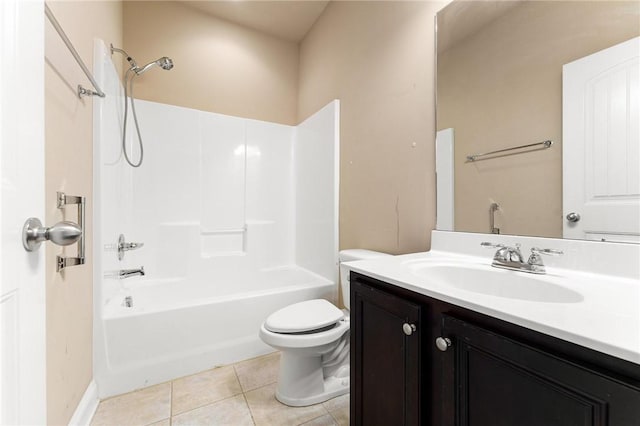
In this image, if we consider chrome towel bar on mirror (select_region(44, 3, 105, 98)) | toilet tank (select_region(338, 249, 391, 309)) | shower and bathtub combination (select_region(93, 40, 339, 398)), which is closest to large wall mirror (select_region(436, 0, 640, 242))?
toilet tank (select_region(338, 249, 391, 309))

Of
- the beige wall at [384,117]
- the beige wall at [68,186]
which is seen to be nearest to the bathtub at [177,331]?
the beige wall at [68,186]

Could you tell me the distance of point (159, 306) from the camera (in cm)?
166

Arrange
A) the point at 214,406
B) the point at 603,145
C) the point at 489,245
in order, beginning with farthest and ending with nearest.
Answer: the point at 214,406
the point at 489,245
the point at 603,145

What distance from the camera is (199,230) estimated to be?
2.43 metres

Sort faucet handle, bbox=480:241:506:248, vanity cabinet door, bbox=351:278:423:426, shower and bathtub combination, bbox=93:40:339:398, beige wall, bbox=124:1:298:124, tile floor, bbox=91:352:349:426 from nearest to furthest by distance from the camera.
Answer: vanity cabinet door, bbox=351:278:423:426, faucet handle, bbox=480:241:506:248, tile floor, bbox=91:352:349:426, shower and bathtub combination, bbox=93:40:339:398, beige wall, bbox=124:1:298:124

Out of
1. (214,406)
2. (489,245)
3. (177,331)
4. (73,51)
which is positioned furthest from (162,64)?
(489,245)

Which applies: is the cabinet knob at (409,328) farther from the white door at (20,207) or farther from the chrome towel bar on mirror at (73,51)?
the chrome towel bar on mirror at (73,51)

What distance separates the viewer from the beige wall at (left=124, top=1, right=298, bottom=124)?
7.38 ft

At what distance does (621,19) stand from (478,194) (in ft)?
2.26

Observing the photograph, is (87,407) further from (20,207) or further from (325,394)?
(20,207)

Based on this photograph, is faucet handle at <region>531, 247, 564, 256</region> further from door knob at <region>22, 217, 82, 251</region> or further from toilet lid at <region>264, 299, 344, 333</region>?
door knob at <region>22, 217, 82, 251</region>

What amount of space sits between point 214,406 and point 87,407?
57 cm

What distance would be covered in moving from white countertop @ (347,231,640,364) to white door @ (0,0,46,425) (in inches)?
33.2

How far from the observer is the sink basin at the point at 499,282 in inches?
33.2
